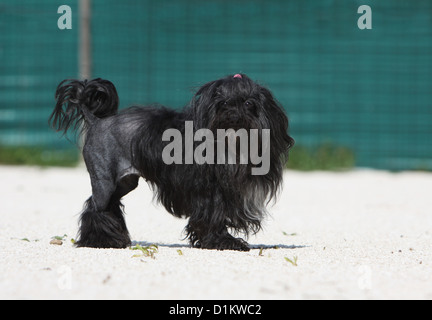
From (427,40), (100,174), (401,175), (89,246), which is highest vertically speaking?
(427,40)

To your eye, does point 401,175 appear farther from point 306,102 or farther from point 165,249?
point 165,249

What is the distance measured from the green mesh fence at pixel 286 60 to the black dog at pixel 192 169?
22.8 feet

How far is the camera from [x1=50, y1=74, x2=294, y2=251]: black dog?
477cm

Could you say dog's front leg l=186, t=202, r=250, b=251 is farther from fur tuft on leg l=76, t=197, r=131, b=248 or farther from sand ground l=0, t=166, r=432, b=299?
fur tuft on leg l=76, t=197, r=131, b=248

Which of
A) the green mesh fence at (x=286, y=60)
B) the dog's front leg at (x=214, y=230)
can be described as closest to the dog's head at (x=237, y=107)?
the dog's front leg at (x=214, y=230)

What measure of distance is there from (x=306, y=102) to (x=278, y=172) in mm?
7339

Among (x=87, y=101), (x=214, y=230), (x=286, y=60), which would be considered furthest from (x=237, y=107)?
(x=286, y=60)

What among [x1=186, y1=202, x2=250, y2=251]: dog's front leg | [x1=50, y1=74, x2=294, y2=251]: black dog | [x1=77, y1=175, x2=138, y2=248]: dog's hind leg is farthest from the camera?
[x1=77, y1=175, x2=138, y2=248]: dog's hind leg

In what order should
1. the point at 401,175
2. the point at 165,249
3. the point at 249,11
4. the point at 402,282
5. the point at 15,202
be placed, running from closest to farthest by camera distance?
the point at 402,282
the point at 165,249
the point at 15,202
the point at 401,175
the point at 249,11

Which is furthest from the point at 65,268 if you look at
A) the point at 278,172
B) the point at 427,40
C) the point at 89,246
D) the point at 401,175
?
the point at 427,40

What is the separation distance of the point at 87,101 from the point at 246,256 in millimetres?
1565

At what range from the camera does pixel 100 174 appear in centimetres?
502

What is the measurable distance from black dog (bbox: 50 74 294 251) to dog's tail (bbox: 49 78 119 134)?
0.04ft

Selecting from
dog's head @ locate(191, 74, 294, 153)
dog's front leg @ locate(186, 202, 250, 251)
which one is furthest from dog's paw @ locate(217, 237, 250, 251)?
dog's head @ locate(191, 74, 294, 153)
